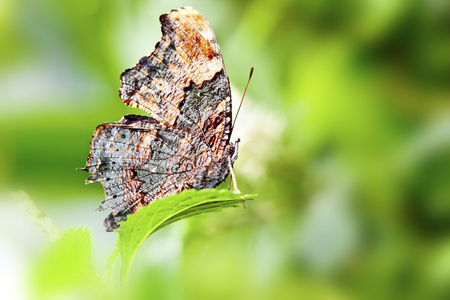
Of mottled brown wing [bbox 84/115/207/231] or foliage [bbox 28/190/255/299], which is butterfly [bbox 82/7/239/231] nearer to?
mottled brown wing [bbox 84/115/207/231]

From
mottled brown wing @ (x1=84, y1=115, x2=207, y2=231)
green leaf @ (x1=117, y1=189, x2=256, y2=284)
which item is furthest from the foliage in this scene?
mottled brown wing @ (x1=84, y1=115, x2=207, y2=231)

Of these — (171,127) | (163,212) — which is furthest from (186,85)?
(163,212)

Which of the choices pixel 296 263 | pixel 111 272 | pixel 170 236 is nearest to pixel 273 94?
pixel 296 263

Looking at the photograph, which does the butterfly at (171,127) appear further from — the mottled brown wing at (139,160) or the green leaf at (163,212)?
the green leaf at (163,212)

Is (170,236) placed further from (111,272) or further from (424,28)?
(424,28)

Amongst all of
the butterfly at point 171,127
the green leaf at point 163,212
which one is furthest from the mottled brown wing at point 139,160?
the green leaf at point 163,212
